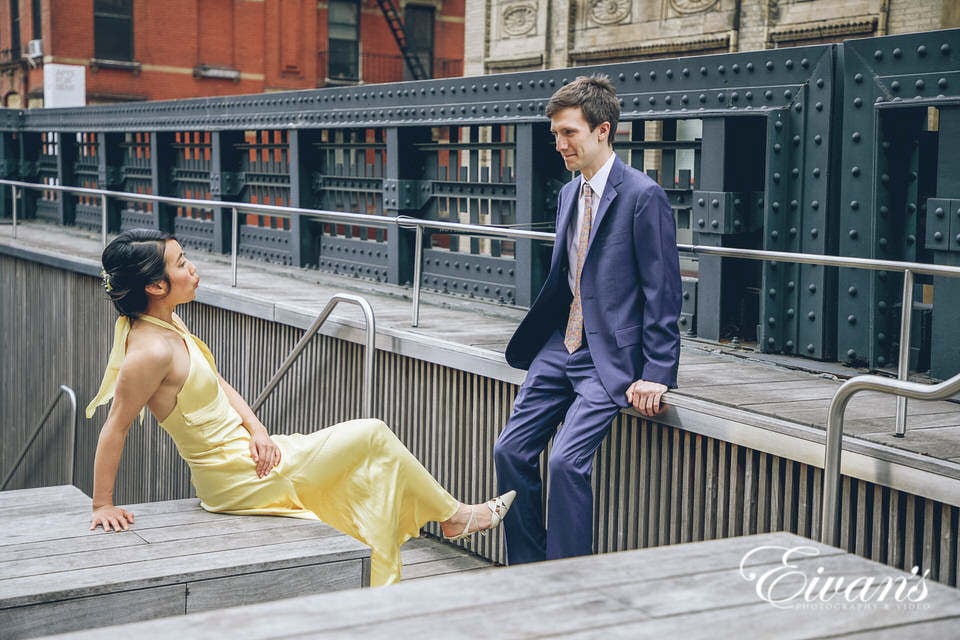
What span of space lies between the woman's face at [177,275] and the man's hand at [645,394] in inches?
66.0

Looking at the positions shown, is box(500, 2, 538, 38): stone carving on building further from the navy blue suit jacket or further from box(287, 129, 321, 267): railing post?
the navy blue suit jacket

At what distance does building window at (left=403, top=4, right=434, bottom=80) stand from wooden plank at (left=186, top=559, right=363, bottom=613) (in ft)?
102

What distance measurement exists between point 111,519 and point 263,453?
0.65 meters

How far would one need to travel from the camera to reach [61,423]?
12.4 metres

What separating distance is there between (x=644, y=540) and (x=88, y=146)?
14.6 meters

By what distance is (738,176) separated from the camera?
21.4 feet

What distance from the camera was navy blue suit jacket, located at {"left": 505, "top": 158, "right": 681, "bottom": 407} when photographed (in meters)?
4.20

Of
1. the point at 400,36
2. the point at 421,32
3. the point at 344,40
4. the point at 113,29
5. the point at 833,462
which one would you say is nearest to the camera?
the point at 833,462

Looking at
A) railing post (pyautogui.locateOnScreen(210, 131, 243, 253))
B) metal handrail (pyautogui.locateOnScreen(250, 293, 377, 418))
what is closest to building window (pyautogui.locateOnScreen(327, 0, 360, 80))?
railing post (pyautogui.locateOnScreen(210, 131, 243, 253))

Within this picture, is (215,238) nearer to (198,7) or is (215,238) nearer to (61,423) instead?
(61,423)

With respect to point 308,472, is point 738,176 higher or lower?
higher

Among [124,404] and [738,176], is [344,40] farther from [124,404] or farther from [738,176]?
[124,404]

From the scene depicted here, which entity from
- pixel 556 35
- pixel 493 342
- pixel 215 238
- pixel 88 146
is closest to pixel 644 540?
pixel 493 342

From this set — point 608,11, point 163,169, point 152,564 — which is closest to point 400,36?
point 608,11
